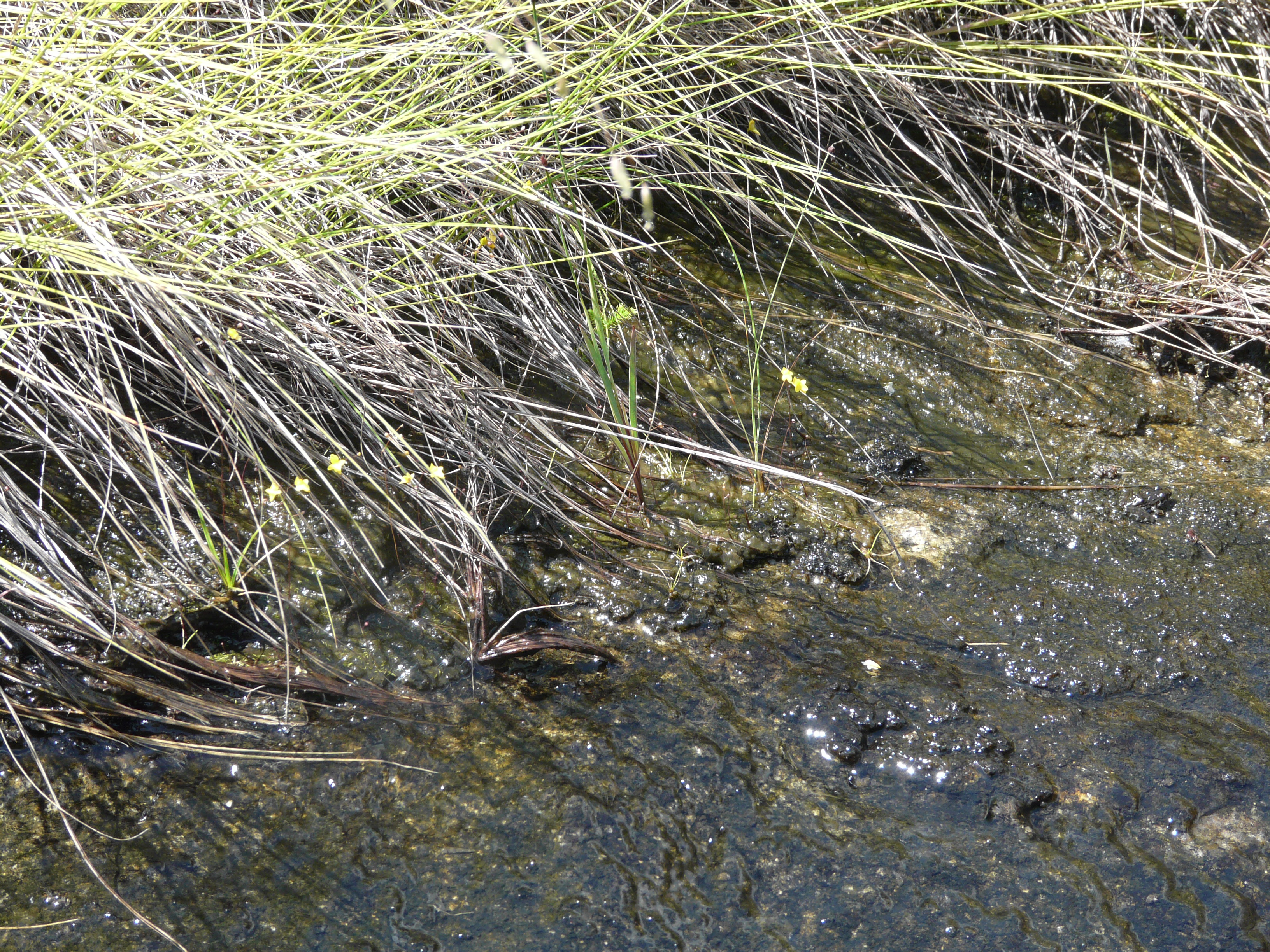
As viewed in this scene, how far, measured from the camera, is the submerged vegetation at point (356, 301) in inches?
67.2

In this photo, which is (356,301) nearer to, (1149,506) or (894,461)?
(894,461)

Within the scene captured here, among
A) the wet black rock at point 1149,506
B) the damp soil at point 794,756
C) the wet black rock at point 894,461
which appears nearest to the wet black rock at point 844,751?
the damp soil at point 794,756

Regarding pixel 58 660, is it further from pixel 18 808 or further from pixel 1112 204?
pixel 1112 204

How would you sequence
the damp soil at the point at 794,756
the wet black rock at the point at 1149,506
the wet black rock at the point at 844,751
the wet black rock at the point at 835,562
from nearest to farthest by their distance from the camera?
the damp soil at the point at 794,756
the wet black rock at the point at 844,751
the wet black rock at the point at 835,562
the wet black rock at the point at 1149,506

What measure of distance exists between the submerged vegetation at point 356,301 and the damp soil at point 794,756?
0.10 metres

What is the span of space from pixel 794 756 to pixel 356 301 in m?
1.17

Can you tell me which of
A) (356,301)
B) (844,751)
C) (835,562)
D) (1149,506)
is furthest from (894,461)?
(356,301)

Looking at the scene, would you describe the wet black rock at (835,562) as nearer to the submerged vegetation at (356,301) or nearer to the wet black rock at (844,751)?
the submerged vegetation at (356,301)

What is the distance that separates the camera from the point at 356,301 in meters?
1.90

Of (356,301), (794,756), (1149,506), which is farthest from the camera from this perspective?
(1149,506)

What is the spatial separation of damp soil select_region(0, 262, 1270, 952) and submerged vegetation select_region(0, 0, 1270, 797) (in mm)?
101

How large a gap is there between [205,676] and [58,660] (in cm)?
23

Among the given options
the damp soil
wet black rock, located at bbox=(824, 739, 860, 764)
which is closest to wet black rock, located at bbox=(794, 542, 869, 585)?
the damp soil

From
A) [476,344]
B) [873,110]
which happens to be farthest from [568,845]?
[873,110]
